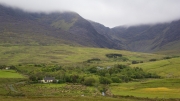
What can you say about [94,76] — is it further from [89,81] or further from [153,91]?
[153,91]

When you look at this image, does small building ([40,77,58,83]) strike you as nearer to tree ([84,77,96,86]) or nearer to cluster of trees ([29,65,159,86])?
cluster of trees ([29,65,159,86])

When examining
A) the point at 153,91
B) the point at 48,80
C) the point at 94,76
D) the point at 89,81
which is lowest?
the point at 153,91

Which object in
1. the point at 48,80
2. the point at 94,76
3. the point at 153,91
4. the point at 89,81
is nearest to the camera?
the point at 153,91

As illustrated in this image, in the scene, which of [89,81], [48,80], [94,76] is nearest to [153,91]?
[89,81]

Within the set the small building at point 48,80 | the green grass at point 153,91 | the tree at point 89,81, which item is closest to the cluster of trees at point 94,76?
the tree at point 89,81

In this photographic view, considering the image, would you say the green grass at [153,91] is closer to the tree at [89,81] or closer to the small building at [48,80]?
the tree at [89,81]

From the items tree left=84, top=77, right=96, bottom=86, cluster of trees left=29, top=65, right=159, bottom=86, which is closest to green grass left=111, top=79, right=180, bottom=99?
tree left=84, top=77, right=96, bottom=86

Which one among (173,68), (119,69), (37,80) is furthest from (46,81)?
(173,68)

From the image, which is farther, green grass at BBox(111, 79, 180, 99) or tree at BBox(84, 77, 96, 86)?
tree at BBox(84, 77, 96, 86)

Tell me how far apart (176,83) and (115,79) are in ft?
125

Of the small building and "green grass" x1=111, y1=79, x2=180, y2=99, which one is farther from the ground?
the small building

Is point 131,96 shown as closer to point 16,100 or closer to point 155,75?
point 16,100

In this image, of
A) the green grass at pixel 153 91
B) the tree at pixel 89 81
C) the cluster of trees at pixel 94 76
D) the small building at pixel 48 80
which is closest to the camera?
the green grass at pixel 153 91

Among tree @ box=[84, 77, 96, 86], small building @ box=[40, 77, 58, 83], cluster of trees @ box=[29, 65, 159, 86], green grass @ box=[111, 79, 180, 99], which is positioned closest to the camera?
green grass @ box=[111, 79, 180, 99]
